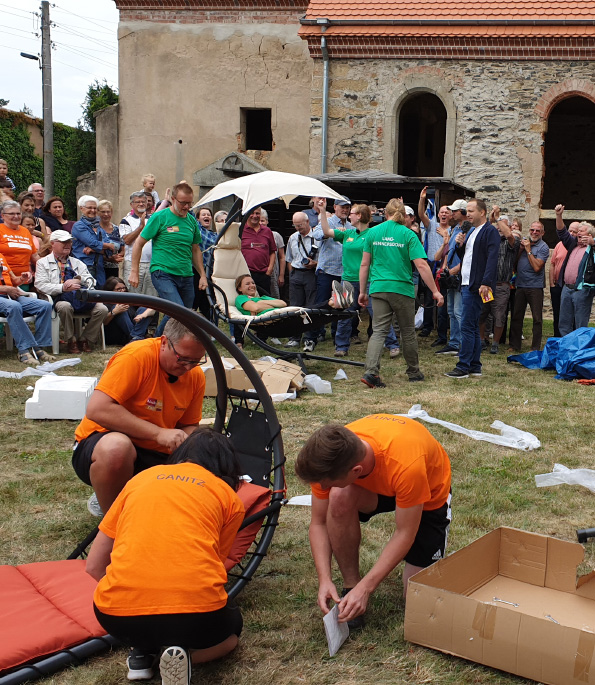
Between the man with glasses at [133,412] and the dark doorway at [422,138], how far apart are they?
18.2 metres

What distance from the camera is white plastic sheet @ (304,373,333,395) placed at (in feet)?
24.4

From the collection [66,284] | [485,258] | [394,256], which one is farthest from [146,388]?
[66,284]

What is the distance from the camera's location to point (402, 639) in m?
3.04

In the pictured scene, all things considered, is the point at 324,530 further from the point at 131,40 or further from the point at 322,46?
the point at 131,40

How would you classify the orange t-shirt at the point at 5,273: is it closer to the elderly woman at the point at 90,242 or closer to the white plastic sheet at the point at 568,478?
the elderly woman at the point at 90,242

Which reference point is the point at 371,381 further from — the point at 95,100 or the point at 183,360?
the point at 95,100

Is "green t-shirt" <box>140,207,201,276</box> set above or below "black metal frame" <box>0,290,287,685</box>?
above

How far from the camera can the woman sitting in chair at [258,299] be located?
28.2 feet

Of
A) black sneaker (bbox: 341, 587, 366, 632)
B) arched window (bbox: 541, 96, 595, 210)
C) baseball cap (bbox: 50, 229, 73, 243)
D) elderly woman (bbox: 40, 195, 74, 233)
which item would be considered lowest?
black sneaker (bbox: 341, 587, 366, 632)

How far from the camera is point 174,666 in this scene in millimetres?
2457

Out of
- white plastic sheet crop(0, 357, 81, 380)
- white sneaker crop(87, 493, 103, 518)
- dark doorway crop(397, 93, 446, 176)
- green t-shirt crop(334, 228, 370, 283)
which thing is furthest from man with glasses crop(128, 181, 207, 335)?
dark doorway crop(397, 93, 446, 176)

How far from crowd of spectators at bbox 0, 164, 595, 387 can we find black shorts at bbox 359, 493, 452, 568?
14.8ft

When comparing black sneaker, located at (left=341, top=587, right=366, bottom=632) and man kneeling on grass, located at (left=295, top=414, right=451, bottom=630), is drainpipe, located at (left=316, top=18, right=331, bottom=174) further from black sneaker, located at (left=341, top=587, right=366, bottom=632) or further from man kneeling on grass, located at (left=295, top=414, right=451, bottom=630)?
black sneaker, located at (left=341, top=587, right=366, bottom=632)

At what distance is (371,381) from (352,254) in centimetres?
249
